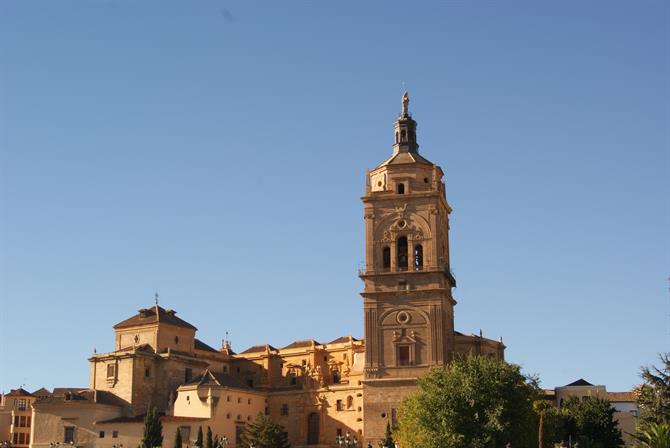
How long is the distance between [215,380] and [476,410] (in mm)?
28716

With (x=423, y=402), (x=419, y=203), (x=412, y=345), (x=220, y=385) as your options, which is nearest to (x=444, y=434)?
(x=423, y=402)

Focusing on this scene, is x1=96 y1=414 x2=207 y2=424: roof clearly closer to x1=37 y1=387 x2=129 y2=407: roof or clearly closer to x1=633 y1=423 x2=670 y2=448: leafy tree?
x1=37 y1=387 x2=129 y2=407: roof

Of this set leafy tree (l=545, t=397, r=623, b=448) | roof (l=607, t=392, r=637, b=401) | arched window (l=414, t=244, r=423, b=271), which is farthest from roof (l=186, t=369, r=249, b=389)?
roof (l=607, t=392, r=637, b=401)

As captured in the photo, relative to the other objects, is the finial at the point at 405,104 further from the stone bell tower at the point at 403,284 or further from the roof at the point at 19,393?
the roof at the point at 19,393

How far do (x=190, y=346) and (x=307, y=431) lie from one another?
12649 millimetres

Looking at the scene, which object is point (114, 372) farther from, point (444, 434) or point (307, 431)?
point (444, 434)

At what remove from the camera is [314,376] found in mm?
86125

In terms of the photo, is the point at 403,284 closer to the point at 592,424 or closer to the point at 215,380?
the point at 592,424

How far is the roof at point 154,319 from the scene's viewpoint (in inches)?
3428

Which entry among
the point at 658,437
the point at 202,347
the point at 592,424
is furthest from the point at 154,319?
the point at 658,437

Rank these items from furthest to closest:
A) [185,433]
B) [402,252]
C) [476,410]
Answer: [185,433], [402,252], [476,410]

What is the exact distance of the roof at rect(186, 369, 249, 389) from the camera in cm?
8006

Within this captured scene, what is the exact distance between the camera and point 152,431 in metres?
73.7

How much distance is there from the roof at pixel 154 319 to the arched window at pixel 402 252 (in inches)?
889
